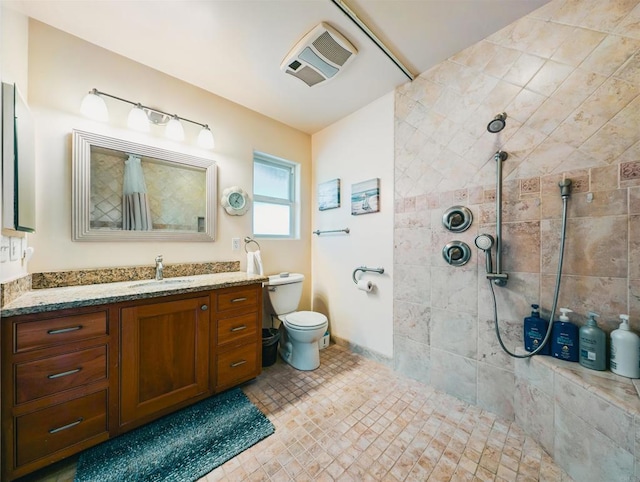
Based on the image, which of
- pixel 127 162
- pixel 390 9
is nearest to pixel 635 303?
pixel 390 9

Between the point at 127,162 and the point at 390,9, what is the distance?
77.2 inches

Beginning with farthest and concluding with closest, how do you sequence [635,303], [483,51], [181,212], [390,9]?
1. [181,212]
2. [483,51]
3. [390,9]
4. [635,303]

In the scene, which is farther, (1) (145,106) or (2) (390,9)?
(1) (145,106)

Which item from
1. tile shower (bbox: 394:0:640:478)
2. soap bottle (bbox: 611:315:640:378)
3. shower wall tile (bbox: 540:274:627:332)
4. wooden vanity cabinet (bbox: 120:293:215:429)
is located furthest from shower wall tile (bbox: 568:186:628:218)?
wooden vanity cabinet (bbox: 120:293:215:429)

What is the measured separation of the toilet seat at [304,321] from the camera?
6.23 feet

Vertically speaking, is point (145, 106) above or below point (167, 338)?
above

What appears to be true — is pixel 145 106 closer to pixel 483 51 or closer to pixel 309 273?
pixel 309 273

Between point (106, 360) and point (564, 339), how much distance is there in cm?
240

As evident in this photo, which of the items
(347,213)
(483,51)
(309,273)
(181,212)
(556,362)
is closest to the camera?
(556,362)

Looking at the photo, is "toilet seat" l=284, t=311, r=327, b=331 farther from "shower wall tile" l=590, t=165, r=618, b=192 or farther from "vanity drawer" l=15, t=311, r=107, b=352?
"shower wall tile" l=590, t=165, r=618, b=192

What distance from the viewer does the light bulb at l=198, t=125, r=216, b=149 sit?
1929 millimetres

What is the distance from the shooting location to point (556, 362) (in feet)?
4.03

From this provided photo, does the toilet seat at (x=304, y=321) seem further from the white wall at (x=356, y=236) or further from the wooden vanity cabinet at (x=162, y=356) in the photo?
the wooden vanity cabinet at (x=162, y=356)

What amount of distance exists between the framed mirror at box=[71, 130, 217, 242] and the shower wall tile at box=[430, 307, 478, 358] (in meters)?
1.95
